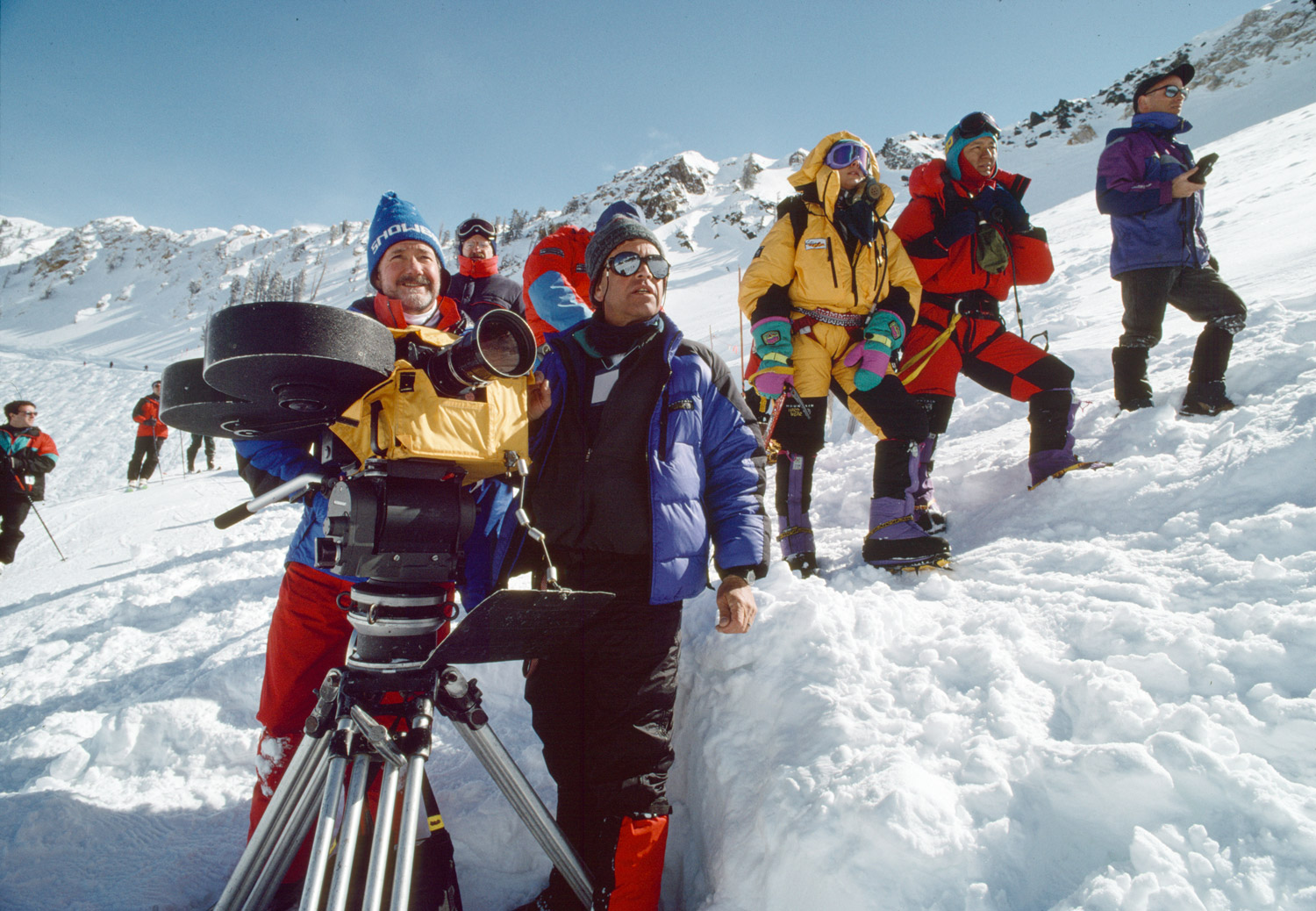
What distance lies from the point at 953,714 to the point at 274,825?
5.80 feet

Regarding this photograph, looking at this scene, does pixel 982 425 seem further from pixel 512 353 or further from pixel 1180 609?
pixel 512 353

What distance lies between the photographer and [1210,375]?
10.1ft

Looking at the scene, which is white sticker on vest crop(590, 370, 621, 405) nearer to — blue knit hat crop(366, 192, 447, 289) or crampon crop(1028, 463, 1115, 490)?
blue knit hat crop(366, 192, 447, 289)

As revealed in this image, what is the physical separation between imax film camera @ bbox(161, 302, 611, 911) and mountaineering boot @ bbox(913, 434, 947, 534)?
245 cm

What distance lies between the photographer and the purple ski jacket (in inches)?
129

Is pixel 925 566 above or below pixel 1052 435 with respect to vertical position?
below

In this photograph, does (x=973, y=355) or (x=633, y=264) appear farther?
(x=973, y=355)

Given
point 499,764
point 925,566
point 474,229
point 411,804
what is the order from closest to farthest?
point 411,804
point 499,764
point 925,566
point 474,229

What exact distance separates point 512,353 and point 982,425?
4649 millimetres

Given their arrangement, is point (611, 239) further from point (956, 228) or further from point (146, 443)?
point (146, 443)

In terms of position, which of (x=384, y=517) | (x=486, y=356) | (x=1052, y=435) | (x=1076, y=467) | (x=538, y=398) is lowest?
(x=1076, y=467)

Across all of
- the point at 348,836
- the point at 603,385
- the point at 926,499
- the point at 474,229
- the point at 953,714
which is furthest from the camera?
the point at 474,229

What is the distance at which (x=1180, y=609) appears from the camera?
1.73m

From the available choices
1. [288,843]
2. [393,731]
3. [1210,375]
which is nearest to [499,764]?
[393,731]
